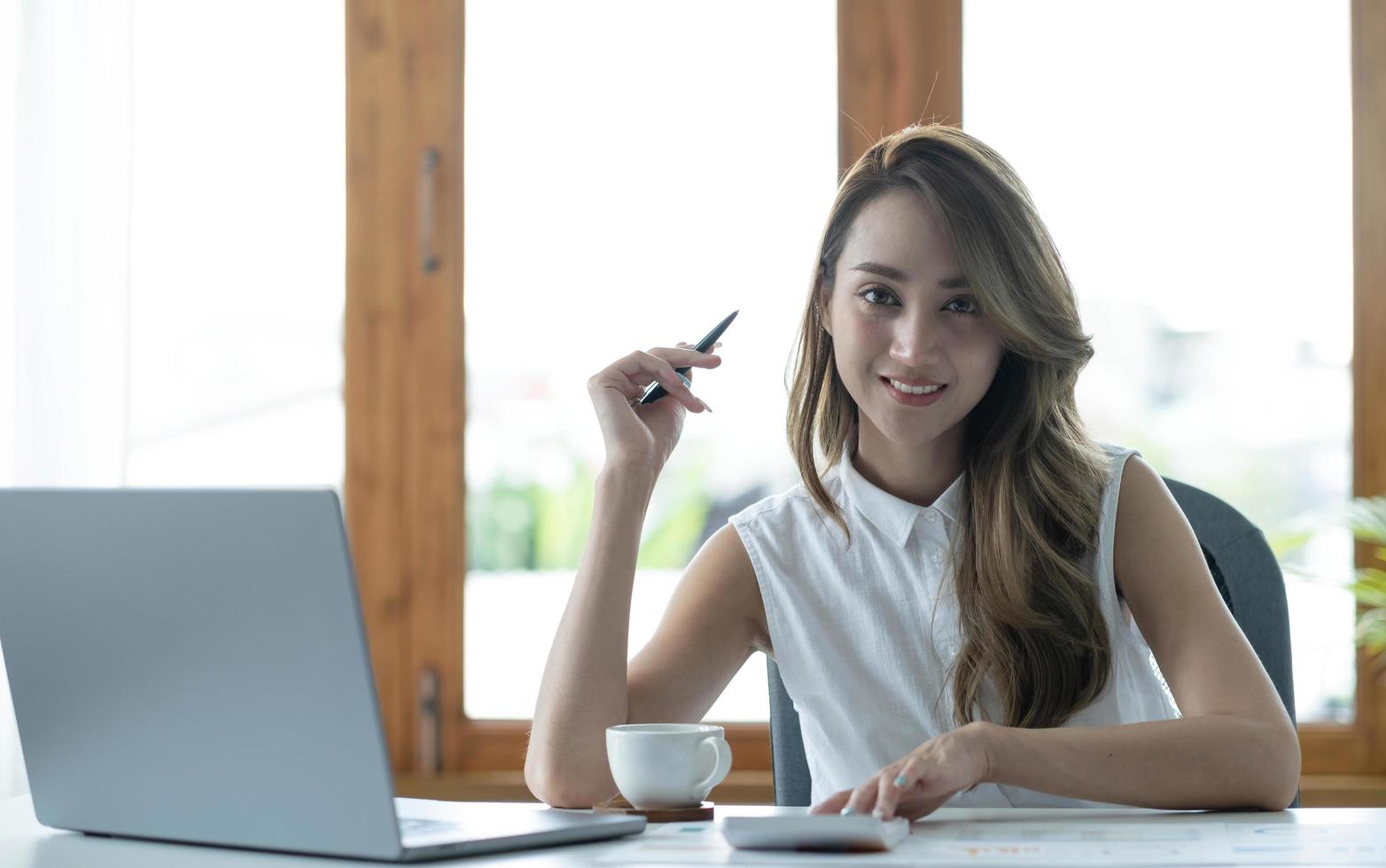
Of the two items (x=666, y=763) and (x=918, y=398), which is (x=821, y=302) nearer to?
(x=918, y=398)

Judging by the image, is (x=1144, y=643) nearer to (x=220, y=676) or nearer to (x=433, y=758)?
(x=220, y=676)

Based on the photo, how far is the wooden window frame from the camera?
235 cm

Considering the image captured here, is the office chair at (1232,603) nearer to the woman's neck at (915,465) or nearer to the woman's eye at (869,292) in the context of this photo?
the woman's neck at (915,465)

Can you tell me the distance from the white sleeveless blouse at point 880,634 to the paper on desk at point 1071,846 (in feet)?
1.10

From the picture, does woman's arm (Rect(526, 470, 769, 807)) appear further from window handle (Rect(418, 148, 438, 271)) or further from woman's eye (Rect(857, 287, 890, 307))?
window handle (Rect(418, 148, 438, 271))

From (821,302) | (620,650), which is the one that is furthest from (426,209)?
(620,650)

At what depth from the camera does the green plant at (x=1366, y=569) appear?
2066 millimetres

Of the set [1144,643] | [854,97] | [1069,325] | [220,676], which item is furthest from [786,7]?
[220,676]

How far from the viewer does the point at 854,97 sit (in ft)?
7.70

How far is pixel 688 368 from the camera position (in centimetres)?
137

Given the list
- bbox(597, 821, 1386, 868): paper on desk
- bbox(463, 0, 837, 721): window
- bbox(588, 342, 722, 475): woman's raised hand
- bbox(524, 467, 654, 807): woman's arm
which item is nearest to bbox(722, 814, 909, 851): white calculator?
bbox(597, 821, 1386, 868): paper on desk

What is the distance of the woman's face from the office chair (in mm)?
292

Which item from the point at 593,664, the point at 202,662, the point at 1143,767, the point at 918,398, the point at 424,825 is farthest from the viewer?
the point at 918,398

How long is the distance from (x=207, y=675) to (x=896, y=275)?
2.74 ft
